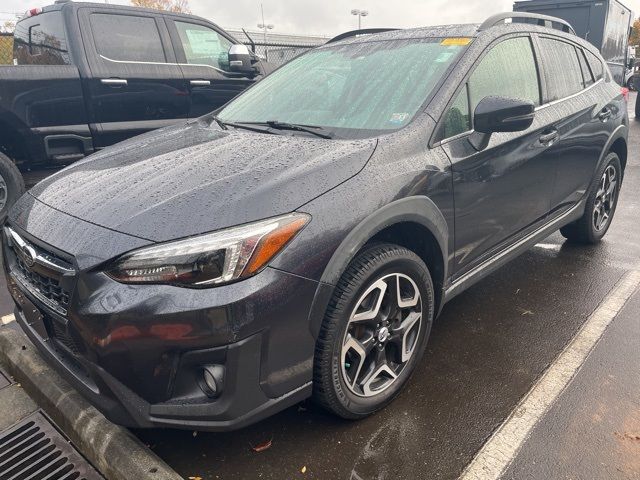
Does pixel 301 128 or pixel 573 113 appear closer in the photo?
pixel 301 128

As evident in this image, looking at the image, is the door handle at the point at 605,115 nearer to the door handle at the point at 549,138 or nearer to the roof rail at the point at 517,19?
the roof rail at the point at 517,19

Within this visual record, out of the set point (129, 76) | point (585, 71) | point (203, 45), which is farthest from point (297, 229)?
point (203, 45)

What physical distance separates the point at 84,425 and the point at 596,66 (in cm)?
441

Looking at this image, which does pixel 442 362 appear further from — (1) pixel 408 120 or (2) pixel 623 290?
(2) pixel 623 290

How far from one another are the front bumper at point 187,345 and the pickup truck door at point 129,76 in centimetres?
353

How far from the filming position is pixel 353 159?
2162 mm

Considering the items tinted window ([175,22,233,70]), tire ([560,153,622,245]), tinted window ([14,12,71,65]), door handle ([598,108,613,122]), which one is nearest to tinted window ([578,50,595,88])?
door handle ([598,108,613,122])

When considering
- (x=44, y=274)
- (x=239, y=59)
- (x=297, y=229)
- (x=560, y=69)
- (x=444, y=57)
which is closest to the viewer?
(x=297, y=229)

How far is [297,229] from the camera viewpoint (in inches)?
73.7

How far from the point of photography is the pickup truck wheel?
4426mm

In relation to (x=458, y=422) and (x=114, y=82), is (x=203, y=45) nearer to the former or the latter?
(x=114, y=82)

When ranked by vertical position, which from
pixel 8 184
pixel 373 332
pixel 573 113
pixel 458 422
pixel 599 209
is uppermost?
pixel 573 113

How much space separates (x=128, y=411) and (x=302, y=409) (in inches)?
34.0

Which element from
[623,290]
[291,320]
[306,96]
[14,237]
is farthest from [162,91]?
[623,290]
